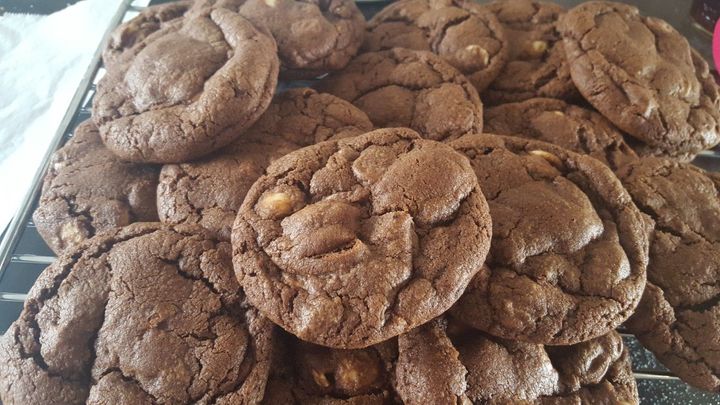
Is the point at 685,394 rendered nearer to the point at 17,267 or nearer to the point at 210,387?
the point at 210,387

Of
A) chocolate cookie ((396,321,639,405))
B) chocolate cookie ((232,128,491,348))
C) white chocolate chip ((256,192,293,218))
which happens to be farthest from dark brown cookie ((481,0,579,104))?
white chocolate chip ((256,192,293,218))

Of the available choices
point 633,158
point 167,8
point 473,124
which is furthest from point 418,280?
point 167,8

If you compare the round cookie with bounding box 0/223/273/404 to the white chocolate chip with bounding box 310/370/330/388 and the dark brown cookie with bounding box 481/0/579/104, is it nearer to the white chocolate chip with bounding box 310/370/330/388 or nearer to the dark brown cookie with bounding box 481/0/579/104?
the white chocolate chip with bounding box 310/370/330/388

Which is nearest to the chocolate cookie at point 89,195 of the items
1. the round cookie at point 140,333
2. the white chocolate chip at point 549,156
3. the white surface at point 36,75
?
the round cookie at point 140,333

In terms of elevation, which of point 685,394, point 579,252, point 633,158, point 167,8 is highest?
point 167,8

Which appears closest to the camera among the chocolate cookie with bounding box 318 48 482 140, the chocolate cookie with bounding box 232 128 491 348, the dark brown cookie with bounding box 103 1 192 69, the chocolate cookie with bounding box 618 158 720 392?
the chocolate cookie with bounding box 232 128 491 348

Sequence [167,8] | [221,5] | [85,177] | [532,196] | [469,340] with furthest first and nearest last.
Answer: [167,8] → [221,5] → [85,177] → [532,196] → [469,340]

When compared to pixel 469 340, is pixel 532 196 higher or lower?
higher
